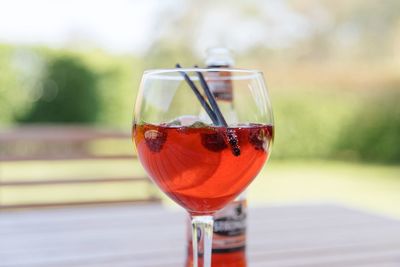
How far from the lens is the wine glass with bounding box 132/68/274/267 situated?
67 cm

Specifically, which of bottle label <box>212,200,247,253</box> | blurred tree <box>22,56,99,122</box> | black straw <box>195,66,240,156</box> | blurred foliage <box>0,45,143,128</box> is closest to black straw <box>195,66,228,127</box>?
black straw <box>195,66,240,156</box>

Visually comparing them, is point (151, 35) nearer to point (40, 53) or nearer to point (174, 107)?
point (40, 53)

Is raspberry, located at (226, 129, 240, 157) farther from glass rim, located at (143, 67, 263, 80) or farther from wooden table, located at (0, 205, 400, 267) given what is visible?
wooden table, located at (0, 205, 400, 267)

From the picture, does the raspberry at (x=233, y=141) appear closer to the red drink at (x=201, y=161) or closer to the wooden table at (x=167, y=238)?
the red drink at (x=201, y=161)

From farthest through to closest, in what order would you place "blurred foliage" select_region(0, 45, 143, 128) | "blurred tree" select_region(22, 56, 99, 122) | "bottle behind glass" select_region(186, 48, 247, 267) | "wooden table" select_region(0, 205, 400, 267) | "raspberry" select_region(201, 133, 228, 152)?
"blurred tree" select_region(22, 56, 99, 122) < "blurred foliage" select_region(0, 45, 143, 128) < "wooden table" select_region(0, 205, 400, 267) < "bottle behind glass" select_region(186, 48, 247, 267) < "raspberry" select_region(201, 133, 228, 152)

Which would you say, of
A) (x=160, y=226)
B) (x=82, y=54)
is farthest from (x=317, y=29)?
(x=160, y=226)

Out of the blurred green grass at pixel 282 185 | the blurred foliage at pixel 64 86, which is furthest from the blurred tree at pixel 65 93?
the blurred green grass at pixel 282 185

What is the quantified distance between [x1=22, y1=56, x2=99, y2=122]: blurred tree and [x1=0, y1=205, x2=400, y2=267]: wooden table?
630cm

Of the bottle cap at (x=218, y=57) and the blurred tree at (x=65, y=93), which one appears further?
the blurred tree at (x=65, y=93)

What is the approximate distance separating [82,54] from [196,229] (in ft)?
23.7

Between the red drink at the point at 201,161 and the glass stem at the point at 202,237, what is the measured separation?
0.01 m

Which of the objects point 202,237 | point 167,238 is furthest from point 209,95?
point 167,238

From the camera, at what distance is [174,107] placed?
29.2 inches

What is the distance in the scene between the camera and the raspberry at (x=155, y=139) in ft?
2.24
